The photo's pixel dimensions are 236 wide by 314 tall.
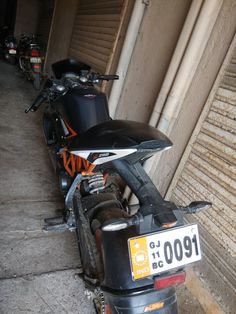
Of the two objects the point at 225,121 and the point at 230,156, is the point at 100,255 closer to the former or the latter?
the point at 230,156

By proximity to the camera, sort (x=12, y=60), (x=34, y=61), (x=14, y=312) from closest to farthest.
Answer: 1. (x=14, y=312)
2. (x=34, y=61)
3. (x=12, y=60)

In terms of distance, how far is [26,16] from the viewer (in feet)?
30.6

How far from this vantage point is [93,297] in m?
1.88

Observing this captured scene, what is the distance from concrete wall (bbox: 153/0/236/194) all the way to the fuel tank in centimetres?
68

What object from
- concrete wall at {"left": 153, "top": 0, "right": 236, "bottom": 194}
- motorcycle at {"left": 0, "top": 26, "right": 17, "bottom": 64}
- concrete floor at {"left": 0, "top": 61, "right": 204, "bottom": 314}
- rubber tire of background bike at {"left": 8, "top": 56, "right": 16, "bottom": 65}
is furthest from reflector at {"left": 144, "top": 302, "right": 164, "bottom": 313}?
rubber tire of background bike at {"left": 8, "top": 56, "right": 16, "bottom": 65}

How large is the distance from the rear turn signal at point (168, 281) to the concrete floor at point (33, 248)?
78 centimetres

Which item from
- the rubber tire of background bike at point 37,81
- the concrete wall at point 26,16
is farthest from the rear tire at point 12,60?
the rubber tire of background bike at point 37,81

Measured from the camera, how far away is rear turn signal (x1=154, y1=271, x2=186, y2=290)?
4.09ft

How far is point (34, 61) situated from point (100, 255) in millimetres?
5635

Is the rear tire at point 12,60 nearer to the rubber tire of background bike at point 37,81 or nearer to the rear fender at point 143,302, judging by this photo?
the rubber tire of background bike at point 37,81

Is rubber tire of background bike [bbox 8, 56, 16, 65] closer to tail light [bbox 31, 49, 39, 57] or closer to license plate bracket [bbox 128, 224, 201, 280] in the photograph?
tail light [bbox 31, 49, 39, 57]

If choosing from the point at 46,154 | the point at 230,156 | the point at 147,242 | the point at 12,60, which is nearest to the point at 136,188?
the point at 147,242

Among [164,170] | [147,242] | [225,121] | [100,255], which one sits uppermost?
[225,121]

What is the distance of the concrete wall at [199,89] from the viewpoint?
2.07 m
